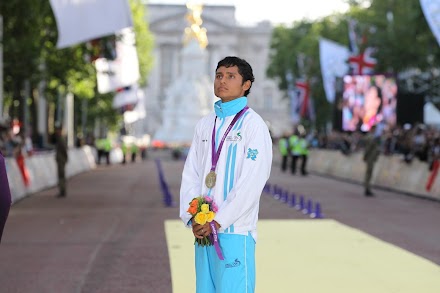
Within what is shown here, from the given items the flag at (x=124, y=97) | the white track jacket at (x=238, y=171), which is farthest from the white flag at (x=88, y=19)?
the flag at (x=124, y=97)

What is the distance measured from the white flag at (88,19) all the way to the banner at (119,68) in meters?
13.2

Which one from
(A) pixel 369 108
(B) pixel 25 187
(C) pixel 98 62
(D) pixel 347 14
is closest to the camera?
(B) pixel 25 187

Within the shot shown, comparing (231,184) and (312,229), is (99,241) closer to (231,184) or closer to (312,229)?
(312,229)

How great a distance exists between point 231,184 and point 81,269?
18.6 ft

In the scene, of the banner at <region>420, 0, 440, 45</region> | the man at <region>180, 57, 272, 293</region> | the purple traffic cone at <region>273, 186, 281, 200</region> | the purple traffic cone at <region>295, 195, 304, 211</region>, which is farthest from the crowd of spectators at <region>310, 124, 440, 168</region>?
the man at <region>180, 57, 272, 293</region>

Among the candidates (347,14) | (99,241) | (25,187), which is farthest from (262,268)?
(347,14)

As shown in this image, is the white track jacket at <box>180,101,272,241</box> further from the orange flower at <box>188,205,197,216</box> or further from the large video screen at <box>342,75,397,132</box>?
the large video screen at <box>342,75,397,132</box>

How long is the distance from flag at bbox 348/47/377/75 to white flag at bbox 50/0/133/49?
28092 mm

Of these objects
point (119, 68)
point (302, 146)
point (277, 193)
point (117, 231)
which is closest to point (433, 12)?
point (277, 193)

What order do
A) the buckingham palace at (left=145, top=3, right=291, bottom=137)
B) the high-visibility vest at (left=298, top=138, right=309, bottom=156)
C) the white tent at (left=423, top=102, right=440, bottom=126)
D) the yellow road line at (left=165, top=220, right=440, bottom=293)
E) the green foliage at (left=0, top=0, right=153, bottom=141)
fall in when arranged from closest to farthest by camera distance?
the yellow road line at (left=165, top=220, right=440, bottom=293)
the green foliage at (left=0, top=0, right=153, bottom=141)
the high-visibility vest at (left=298, top=138, right=309, bottom=156)
the white tent at (left=423, top=102, right=440, bottom=126)
the buckingham palace at (left=145, top=3, right=291, bottom=137)

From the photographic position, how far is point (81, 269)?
1125cm

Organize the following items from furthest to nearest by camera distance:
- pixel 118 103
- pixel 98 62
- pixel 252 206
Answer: pixel 118 103, pixel 98 62, pixel 252 206

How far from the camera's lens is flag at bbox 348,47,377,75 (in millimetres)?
49094

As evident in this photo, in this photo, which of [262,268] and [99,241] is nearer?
[262,268]
